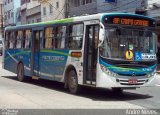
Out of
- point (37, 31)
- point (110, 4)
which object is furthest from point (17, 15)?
point (37, 31)

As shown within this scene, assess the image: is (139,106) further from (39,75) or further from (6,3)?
(6,3)

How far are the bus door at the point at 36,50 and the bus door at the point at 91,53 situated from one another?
450 cm

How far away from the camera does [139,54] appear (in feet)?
46.4

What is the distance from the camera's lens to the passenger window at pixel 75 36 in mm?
15001

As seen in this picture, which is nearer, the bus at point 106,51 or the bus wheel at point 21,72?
the bus at point 106,51

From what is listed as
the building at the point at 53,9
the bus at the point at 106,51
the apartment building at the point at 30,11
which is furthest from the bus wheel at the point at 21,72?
the apartment building at the point at 30,11

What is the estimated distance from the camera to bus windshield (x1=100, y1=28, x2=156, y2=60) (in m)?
13.8

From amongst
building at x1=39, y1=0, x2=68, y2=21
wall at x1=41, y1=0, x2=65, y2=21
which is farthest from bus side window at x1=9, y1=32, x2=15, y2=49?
wall at x1=41, y1=0, x2=65, y2=21

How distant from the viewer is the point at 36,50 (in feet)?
62.4

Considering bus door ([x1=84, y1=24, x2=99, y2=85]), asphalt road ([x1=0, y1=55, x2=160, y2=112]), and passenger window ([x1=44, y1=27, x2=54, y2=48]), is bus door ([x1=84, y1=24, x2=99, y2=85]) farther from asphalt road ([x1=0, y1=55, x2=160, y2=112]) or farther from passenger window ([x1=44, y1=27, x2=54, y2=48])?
passenger window ([x1=44, y1=27, x2=54, y2=48])

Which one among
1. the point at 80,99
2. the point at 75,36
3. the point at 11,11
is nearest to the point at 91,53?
the point at 75,36

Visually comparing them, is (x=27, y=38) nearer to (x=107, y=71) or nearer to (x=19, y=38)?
(x=19, y=38)

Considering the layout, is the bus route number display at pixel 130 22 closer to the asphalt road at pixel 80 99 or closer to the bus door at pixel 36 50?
the asphalt road at pixel 80 99

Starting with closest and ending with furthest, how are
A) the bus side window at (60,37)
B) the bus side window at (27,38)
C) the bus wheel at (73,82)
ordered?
1. the bus wheel at (73,82)
2. the bus side window at (60,37)
3. the bus side window at (27,38)
